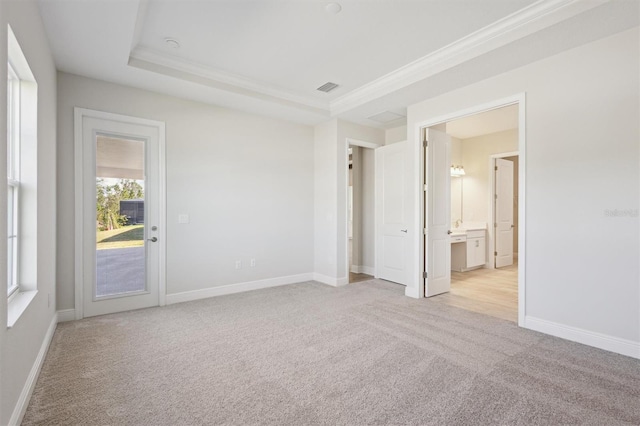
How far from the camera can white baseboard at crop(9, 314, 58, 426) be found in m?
1.77

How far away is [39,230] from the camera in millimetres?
2498

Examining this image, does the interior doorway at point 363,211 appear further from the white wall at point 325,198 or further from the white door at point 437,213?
the white door at point 437,213

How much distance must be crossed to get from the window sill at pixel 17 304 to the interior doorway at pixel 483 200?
5499 mm

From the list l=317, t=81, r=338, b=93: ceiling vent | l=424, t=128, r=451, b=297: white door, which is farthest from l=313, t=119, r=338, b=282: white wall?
l=424, t=128, r=451, b=297: white door

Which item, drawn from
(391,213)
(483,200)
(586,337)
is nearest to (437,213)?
(391,213)

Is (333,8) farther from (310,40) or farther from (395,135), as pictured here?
(395,135)

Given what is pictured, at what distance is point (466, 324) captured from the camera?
134 inches

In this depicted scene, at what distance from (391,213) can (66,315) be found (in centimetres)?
460

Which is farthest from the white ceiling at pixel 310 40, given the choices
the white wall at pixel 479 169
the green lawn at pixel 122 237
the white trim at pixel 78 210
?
the white wall at pixel 479 169

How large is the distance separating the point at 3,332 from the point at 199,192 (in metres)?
2.98

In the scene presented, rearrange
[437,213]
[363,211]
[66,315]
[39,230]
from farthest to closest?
1. [363,211]
2. [437,213]
3. [66,315]
4. [39,230]

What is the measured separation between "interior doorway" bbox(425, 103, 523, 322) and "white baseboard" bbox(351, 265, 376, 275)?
146cm

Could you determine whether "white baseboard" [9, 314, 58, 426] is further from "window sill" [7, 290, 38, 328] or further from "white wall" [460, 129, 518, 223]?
"white wall" [460, 129, 518, 223]

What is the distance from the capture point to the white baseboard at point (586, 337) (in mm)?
Answer: 2680
